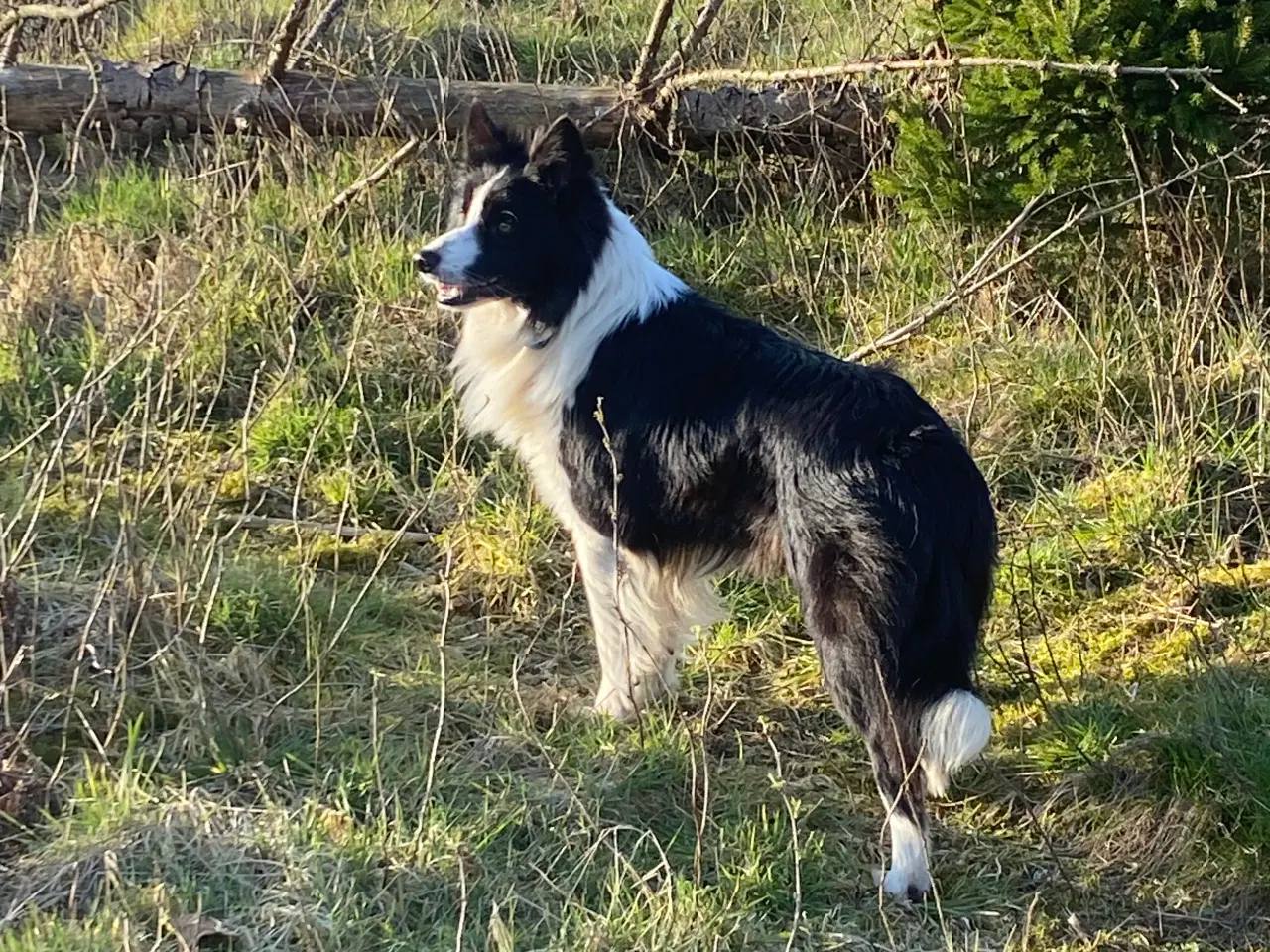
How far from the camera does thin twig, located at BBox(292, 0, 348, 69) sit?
5.45 m

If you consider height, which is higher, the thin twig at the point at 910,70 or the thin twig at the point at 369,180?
the thin twig at the point at 910,70

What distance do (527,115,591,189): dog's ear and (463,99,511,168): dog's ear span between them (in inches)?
5.4

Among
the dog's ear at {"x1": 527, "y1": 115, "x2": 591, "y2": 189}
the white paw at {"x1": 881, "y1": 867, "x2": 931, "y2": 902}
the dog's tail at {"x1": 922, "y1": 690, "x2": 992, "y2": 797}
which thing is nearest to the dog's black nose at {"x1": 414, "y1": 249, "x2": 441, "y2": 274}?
the dog's ear at {"x1": 527, "y1": 115, "x2": 591, "y2": 189}

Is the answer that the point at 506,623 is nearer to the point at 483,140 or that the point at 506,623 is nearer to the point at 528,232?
the point at 528,232

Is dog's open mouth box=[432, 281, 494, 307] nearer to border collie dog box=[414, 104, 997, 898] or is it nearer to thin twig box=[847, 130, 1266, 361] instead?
border collie dog box=[414, 104, 997, 898]

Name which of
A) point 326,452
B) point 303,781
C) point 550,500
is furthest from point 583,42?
point 303,781

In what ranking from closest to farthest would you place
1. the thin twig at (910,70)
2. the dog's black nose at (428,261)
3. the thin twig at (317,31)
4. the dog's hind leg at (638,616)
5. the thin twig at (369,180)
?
the dog's black nose at (428,261) < the dog's hind leg at (638,616) < the thin twig at (910,70) < the thin twig at (317,31) < the thin twig at (369,180)

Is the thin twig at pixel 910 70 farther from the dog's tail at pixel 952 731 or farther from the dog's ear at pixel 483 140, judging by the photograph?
the dog's tail at pixel 952 731

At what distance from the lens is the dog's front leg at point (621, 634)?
3.48 metres

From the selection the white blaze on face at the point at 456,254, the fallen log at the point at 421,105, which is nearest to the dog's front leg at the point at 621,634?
the white blaze on face at the point at 456,254

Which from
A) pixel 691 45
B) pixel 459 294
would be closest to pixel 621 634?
pixel 459 294

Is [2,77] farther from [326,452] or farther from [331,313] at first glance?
[326,452]

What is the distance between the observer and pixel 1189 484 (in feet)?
13.7

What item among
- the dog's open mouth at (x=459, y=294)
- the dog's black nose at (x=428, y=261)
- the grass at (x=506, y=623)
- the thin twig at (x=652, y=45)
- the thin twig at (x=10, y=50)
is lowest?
the grass at (x=506, y=623)
